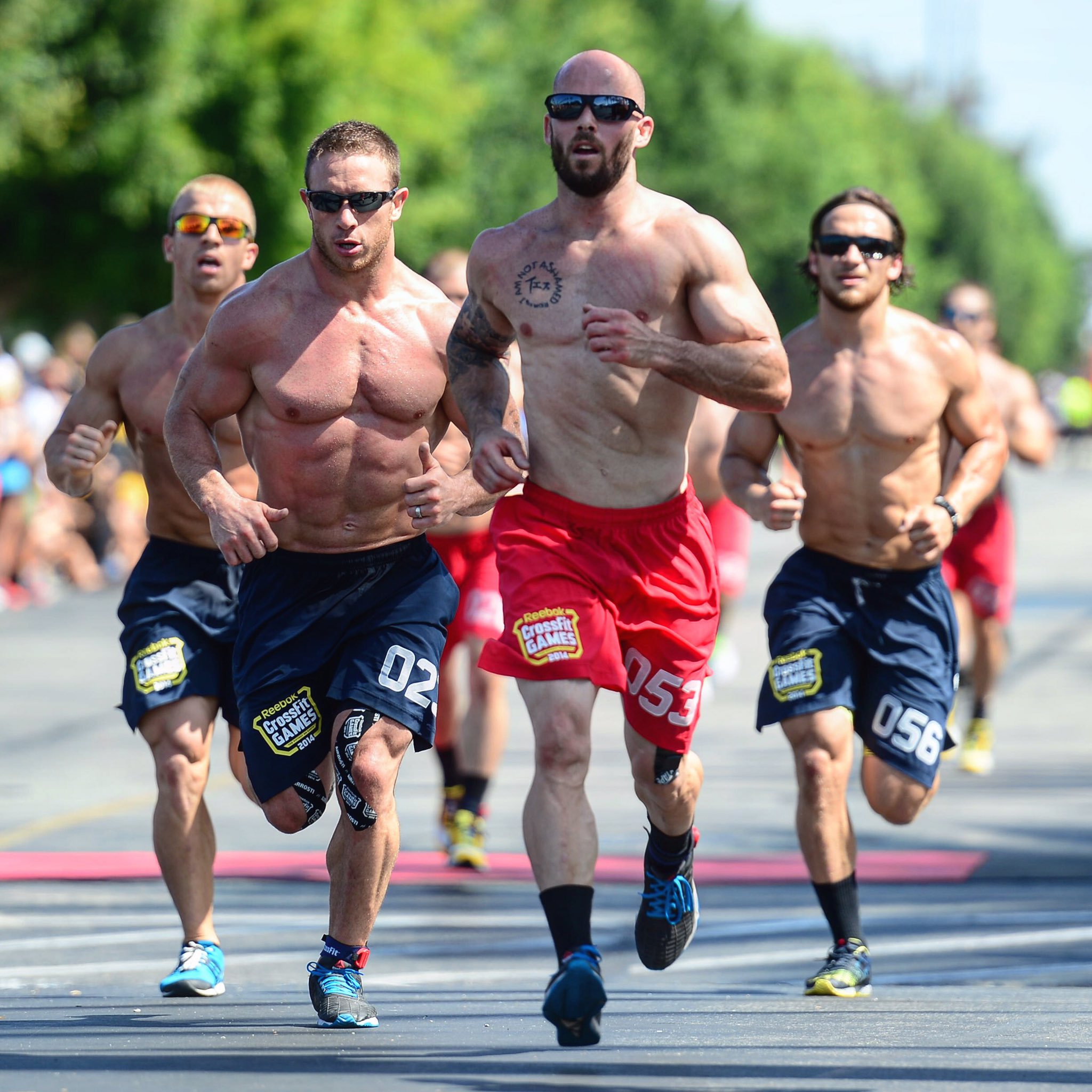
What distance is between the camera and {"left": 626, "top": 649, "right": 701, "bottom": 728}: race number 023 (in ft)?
17.7

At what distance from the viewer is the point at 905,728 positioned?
20.8ft

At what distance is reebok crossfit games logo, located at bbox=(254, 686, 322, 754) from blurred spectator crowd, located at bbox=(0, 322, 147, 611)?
33.1 ft

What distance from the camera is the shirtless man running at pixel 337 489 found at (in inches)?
209

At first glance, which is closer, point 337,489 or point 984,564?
point 337,489

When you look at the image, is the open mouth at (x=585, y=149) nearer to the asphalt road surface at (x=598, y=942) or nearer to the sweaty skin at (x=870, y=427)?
the sweaty skin at (x=870, y=427)

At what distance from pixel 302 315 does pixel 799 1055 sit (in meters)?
2.19

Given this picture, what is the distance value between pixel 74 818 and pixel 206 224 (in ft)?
12.5

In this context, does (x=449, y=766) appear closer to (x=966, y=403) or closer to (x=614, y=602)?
(x=966, y=403)

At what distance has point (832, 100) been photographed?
76375 millimetres

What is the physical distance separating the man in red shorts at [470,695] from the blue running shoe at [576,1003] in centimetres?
337

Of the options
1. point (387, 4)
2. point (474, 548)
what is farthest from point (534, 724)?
point (387, 4)

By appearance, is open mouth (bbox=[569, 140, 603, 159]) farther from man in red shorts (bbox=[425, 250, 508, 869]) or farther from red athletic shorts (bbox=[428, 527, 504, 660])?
red athletic shorts (bbox=[428, 527, 504, 660])

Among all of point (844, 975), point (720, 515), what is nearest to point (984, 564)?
point (720, 515)

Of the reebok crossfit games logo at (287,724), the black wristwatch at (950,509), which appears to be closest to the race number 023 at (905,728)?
the black wristwatch at (950,509)
